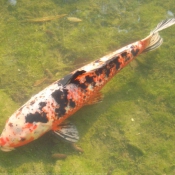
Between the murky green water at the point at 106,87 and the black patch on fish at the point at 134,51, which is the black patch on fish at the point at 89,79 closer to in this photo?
the murky green water at the point at 106,87

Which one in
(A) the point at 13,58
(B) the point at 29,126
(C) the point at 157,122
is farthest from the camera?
(A) the point at 13,58

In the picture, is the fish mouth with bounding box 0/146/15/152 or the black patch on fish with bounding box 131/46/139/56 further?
the black patch on fish with bounding box 131/46/139/56

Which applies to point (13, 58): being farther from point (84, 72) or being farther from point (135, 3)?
point (135, 3)

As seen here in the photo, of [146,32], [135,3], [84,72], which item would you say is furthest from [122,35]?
[84,72]

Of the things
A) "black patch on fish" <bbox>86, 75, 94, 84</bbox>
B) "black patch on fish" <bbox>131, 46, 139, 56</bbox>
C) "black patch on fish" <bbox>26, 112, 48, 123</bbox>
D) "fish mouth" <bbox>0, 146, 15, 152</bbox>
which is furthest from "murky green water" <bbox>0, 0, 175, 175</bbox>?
"black patch on fish" <bbox>86, 75, 94, 84</bbox>

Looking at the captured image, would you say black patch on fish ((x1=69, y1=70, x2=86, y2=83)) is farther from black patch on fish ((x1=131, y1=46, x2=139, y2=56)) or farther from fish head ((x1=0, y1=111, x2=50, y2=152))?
black patch on fish ((x1=131, y1=46, x2=139, y2=56))
